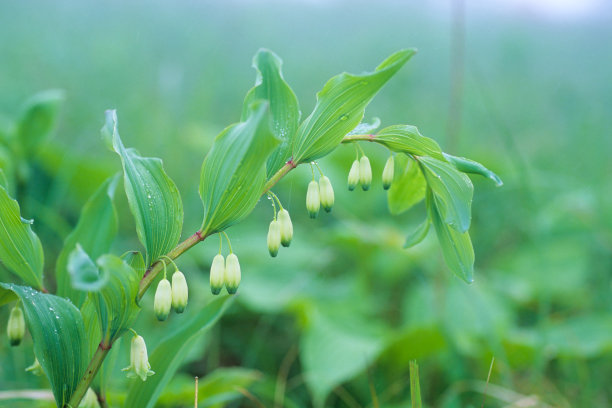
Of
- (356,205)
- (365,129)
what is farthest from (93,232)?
(356,205)

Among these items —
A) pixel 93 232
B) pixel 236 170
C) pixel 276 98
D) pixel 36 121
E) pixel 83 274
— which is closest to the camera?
pixel 83 274

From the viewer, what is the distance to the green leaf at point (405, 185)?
104 cm

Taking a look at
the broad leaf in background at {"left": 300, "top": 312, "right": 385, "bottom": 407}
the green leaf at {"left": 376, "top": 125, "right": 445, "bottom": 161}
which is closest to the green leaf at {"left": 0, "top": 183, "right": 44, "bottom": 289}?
the green leaf at {"left": 376, "top": 125, "right": 445, "bottom": 161}

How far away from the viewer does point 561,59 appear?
611 centimetres

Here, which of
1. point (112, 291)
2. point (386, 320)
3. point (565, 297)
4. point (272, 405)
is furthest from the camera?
point (386, 320)

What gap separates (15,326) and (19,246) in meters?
0.16

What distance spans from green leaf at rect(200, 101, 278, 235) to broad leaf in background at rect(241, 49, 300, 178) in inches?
3.8

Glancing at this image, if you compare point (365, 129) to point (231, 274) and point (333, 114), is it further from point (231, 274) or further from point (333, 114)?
point (231, 274)

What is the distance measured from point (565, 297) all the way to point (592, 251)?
1.05ft

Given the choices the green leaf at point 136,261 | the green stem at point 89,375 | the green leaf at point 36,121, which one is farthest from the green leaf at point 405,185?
the green leaf at point 36,121

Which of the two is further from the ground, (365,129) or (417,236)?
(365,129)

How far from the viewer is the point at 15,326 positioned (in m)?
0.94

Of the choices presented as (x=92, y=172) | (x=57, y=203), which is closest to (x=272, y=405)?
(x=92, y=172)

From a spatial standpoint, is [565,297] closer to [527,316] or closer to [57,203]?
[527,316]
